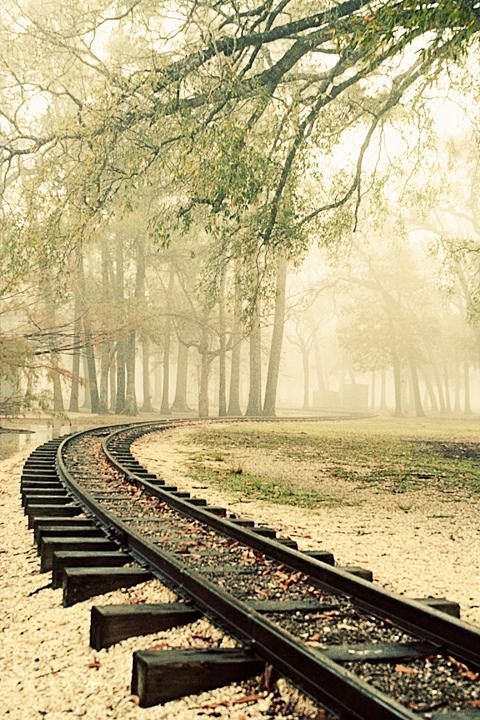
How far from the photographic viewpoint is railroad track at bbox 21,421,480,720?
2.52 metres

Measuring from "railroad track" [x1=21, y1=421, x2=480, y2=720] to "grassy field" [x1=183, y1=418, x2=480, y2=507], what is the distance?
3.45 meters

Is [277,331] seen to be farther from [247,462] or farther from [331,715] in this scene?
[331,715]

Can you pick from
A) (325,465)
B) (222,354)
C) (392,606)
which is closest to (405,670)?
(392,606)

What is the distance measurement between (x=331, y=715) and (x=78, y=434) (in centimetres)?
1426

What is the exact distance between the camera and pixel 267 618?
3238 mm

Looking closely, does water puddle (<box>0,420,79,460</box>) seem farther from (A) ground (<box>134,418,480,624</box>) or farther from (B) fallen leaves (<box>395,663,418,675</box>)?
(B) fallen leaves (<box>395,663,418,675</box>)

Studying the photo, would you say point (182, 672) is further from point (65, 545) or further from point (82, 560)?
point (65, 545)

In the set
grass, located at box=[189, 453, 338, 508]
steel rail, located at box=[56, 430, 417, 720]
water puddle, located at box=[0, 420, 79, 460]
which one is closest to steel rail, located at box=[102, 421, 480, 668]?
steel rail, located at box=[56, 430, 417, 720]

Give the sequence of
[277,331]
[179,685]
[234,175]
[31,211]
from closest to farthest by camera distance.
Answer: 1. [179,685]
2. [234,175]
3. [31,211]
4. [277,331]

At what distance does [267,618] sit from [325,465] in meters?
9.75

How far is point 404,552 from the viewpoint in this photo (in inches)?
229

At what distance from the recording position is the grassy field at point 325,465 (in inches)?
385

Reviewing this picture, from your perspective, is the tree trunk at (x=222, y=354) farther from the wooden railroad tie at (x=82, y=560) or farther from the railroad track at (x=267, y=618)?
the wooden railroad tie at (x=82, y=560)

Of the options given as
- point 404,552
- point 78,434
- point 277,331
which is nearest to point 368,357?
point 277,331
